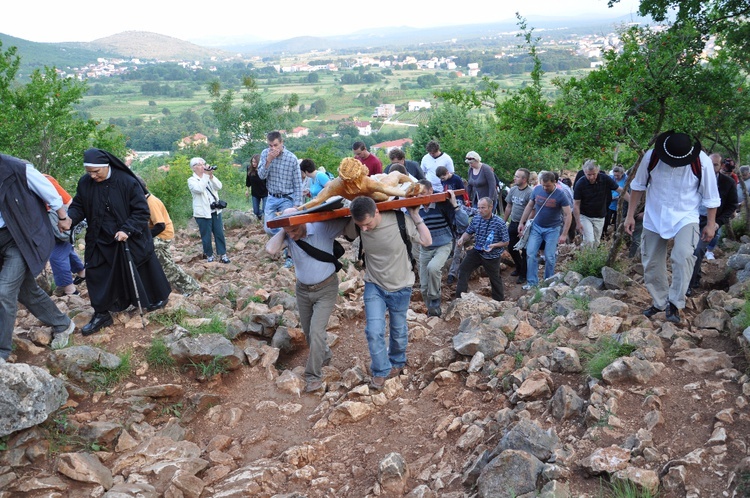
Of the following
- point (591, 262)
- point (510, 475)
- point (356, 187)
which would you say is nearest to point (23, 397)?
point (356, 187)

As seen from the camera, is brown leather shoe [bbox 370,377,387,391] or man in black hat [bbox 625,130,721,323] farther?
brown leather shoe [bbox 370,377,387,391]

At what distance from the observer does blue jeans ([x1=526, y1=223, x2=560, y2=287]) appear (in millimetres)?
8242

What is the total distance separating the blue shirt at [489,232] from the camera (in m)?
7.61

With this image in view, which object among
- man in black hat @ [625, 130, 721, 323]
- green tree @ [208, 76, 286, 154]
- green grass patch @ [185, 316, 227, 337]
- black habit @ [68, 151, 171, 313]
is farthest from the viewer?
green tree @ [208, 76, 286, 154]

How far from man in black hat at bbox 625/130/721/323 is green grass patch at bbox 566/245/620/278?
1.61m

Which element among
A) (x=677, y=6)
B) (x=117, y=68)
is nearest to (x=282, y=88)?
(x=117, y=68)

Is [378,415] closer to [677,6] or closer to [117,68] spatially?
[677,6]

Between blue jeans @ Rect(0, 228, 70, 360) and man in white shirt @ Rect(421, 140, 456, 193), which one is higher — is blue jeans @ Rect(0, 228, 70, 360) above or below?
below

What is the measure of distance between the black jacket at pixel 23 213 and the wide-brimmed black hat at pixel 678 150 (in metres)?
5.84

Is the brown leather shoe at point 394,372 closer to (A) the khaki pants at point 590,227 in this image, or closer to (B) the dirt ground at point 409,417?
(B) the dirt ground at point 409,417

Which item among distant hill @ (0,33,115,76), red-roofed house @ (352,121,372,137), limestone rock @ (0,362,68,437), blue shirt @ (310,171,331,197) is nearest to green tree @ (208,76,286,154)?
red-roofed house @ (352,121,372,137)

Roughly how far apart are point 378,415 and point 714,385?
108 inches

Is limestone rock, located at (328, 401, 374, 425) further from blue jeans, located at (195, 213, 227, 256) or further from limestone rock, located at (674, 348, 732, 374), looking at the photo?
blue jeans, located at (195, 213, 227, 256)

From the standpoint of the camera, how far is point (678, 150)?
525 centimetres
